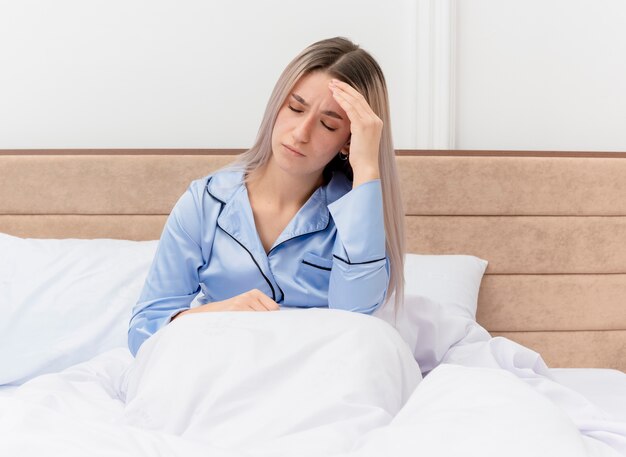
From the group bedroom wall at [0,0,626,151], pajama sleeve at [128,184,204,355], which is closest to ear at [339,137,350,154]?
pajama sleeve at [128,184,204,355]

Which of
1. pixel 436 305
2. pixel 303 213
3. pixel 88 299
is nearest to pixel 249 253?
pixel 303 213

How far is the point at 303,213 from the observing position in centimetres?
167

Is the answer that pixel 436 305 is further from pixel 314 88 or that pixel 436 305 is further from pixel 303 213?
pixel 314 88

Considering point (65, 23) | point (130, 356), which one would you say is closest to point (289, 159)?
point (130, 356)

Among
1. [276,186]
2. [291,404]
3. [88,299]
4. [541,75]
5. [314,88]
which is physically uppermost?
[314,88]

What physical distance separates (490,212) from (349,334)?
120 cm

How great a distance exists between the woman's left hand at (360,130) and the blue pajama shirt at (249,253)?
1.3 inches

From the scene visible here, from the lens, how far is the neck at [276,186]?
1682 millimetres

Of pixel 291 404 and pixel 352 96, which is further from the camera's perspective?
pixel 352 96

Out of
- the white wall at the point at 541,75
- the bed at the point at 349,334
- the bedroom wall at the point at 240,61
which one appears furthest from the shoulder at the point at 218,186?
the white wall at the point at 541,75

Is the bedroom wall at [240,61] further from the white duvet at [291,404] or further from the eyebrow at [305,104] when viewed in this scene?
the white duvet at [291,404]

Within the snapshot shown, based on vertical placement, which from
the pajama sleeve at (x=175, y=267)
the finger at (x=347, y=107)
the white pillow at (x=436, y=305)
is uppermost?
the finger at (x=347, y=107)

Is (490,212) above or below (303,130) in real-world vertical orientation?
below

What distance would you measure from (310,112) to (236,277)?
39 centimetres
